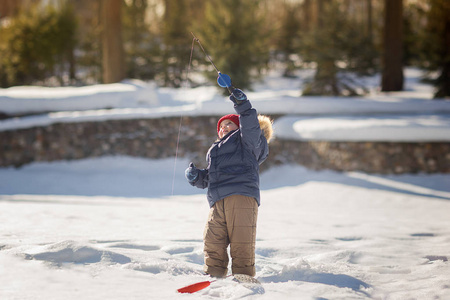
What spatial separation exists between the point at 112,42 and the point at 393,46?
29.4 feet

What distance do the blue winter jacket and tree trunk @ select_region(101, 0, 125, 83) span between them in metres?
12.5

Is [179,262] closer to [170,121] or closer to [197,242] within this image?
[197,242]

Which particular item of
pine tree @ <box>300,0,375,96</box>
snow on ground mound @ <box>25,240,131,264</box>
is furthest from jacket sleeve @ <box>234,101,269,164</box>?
pine tree @ <box>300,0,375,96</box>

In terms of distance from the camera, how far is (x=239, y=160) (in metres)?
3.72

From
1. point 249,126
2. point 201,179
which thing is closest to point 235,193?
point 201,179

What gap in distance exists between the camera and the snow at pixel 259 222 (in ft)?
11.0

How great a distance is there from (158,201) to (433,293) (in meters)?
5.88

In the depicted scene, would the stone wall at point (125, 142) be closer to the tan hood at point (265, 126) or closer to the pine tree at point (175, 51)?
the tan hood at point (265, 126)

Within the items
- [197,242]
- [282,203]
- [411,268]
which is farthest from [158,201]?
[411,268]

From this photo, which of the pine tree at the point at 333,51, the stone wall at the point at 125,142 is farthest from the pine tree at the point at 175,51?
the stone wall at the point at 125,142

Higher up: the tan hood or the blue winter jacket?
the tan hood

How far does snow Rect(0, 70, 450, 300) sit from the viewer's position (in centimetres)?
335

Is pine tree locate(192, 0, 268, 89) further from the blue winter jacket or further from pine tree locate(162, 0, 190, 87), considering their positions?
the blue winter jacket

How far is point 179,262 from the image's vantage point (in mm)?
4008
